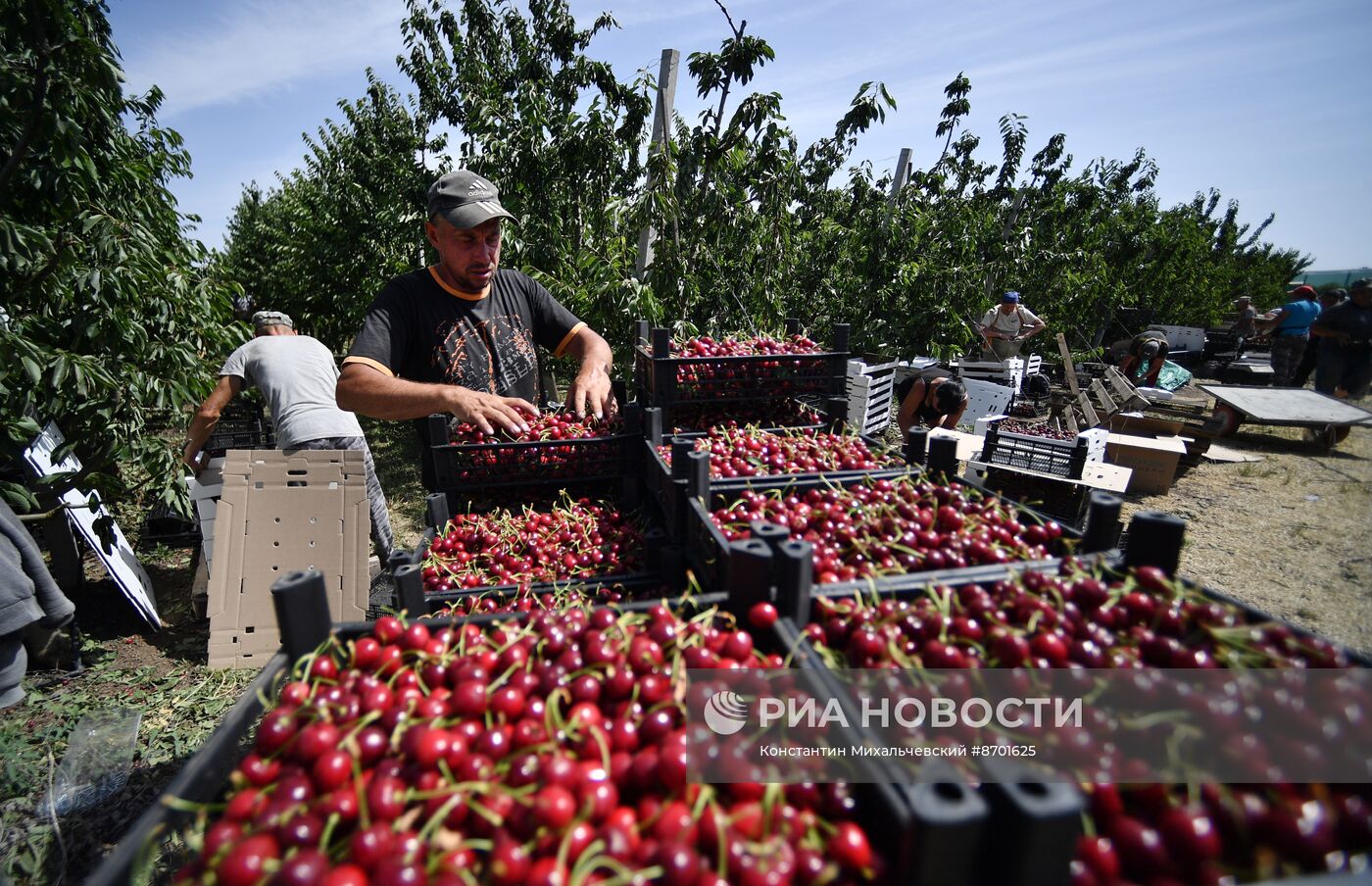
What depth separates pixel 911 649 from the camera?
3.95 feet

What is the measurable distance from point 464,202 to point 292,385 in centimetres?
281

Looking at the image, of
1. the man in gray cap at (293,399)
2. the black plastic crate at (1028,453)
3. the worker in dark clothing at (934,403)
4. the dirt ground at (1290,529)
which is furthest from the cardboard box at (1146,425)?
the man in gray cap at (293,399)

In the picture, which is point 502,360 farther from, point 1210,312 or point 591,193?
point 1210,312

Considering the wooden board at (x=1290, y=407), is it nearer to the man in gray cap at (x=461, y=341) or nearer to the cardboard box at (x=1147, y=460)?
the cardboard box at (x=1147, y=460)

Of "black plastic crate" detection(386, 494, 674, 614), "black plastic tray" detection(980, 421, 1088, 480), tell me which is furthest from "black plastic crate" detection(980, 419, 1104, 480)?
"black plastic crate" detection(386, 494, 674, 614)

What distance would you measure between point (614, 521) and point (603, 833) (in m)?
1.80

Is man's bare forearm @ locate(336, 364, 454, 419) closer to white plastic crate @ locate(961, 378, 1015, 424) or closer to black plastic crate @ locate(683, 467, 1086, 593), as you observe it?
black plastic crate @ locate(683, 467, 1086, 593)

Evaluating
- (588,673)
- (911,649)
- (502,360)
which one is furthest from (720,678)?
(502,360)

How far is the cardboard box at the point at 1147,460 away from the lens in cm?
727

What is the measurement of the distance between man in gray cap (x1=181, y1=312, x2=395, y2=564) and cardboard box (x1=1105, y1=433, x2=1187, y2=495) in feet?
26.5

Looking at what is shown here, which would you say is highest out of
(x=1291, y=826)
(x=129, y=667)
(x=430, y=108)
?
(x=430, y=108)

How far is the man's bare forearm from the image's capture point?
266cm

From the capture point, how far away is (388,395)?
A: 8.93 ft

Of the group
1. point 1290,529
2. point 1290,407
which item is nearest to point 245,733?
point 1290,529
